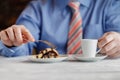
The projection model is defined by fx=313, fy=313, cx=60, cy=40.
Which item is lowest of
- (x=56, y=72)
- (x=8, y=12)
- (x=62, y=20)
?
(x=56, y=72)

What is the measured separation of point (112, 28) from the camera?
1434 millimetres

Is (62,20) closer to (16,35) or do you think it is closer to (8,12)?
(16,35)

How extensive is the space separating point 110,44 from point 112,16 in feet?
1.34

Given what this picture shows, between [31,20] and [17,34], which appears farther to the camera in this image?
[31,20]

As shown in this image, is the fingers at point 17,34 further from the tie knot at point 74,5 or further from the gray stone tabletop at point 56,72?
the tie knot at point 74,5

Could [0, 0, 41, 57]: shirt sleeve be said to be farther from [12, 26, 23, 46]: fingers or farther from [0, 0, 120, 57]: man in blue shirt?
[12, 26, 23, 46]: fingers

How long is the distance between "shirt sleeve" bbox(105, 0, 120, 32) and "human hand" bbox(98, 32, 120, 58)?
11.7 inches

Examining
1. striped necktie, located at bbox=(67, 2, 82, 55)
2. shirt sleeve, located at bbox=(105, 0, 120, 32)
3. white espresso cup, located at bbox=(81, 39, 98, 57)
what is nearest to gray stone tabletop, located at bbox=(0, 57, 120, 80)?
white espresso cup, located at bbox=(81, 39, 98, 57)

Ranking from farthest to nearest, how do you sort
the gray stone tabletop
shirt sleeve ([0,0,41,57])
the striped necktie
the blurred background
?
the blurred background → shirt sleeve ([0,0,41,57]) → the striped necktie → the gray stone tabletop

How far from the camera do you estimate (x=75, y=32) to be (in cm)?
137

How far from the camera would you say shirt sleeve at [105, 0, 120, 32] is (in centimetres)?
143

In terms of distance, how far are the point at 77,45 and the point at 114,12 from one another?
0.28m

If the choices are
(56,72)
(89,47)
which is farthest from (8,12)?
(56,72)

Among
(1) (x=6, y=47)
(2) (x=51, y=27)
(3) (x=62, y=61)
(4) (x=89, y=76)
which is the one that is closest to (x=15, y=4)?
(2) (x=51, y=27)
